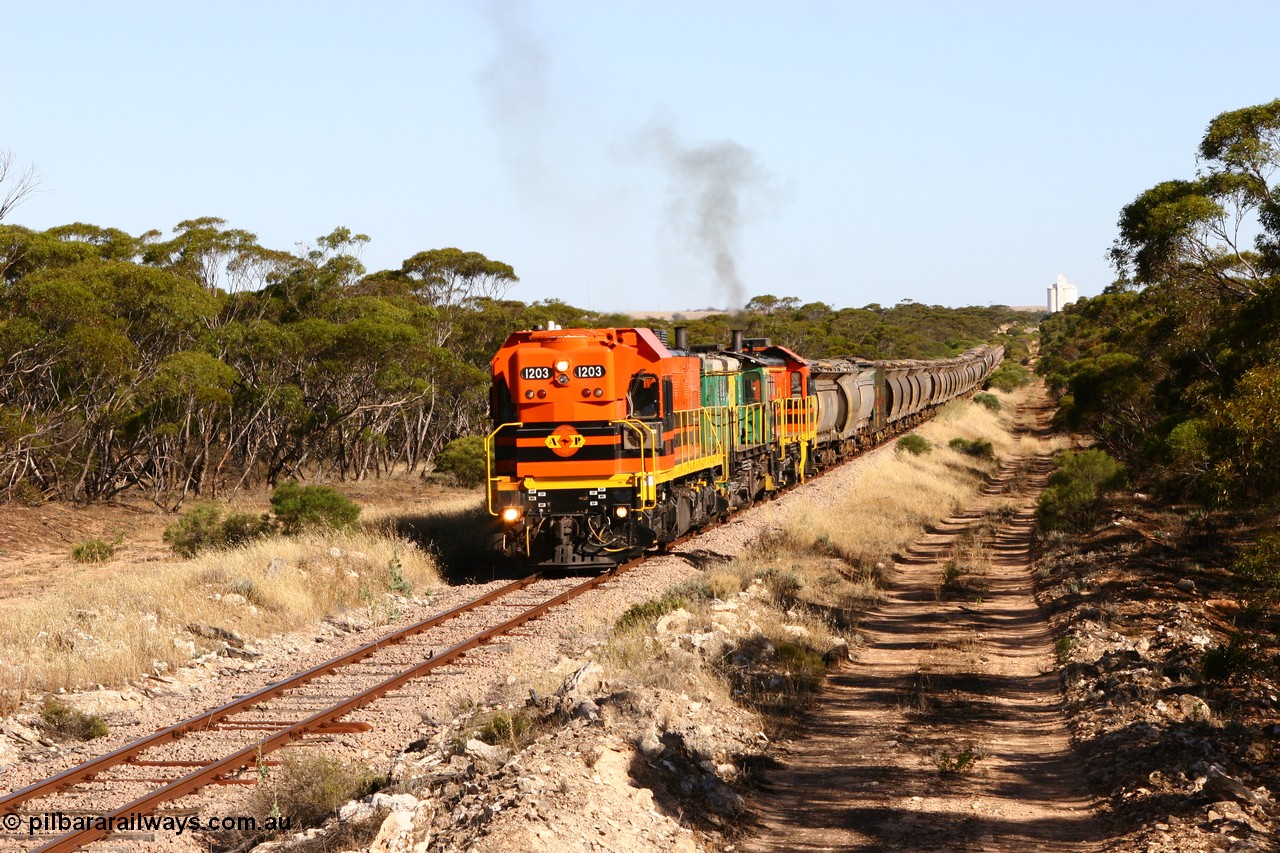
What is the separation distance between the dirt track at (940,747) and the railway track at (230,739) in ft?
14.0

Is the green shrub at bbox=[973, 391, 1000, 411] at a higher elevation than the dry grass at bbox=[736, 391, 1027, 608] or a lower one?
higher

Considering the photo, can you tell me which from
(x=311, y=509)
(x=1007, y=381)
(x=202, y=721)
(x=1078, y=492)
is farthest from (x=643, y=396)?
(x=1007, y=381)

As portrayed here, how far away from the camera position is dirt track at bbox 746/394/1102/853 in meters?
8.69

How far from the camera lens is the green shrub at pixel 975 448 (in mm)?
46750

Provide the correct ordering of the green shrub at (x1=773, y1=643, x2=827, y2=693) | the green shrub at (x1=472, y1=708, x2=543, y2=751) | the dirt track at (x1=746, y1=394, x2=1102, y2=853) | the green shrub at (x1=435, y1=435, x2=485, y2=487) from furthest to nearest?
the green shrub at (x1=435, y1=435, x2=485, y2=487) < the green shrub at (x1=773, y1=643, x2=827, y2=693) < the green shrub at (x1=472, y1=708, x2=543, y2=751) < the dirt track at (x1=746, y1=394, x2=1102, y2=853)

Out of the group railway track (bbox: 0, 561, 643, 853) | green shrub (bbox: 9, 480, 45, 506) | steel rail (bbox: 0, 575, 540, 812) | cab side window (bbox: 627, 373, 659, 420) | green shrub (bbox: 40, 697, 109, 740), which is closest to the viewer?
railway track (bbox: 0, 561, 643, 853)

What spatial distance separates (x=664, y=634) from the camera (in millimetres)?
14734

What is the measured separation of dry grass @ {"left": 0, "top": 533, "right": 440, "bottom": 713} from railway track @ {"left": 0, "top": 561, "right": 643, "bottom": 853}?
2111 millimetres

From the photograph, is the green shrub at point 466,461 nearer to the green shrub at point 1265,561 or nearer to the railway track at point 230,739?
the railway track at point 230,739

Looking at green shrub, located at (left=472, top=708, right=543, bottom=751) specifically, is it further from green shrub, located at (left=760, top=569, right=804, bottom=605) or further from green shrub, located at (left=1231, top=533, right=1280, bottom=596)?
green shrub, located at (left=1231, top=533, right=1280, bottom=596)

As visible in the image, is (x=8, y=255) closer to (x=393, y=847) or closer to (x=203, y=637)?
(x=203, y=637)

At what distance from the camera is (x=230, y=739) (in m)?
11.2

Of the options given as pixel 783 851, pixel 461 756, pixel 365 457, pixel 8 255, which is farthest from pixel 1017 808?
pixel 365 457

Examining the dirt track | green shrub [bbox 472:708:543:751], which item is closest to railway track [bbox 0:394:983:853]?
green shrub [bbox 472:708:543:751]
